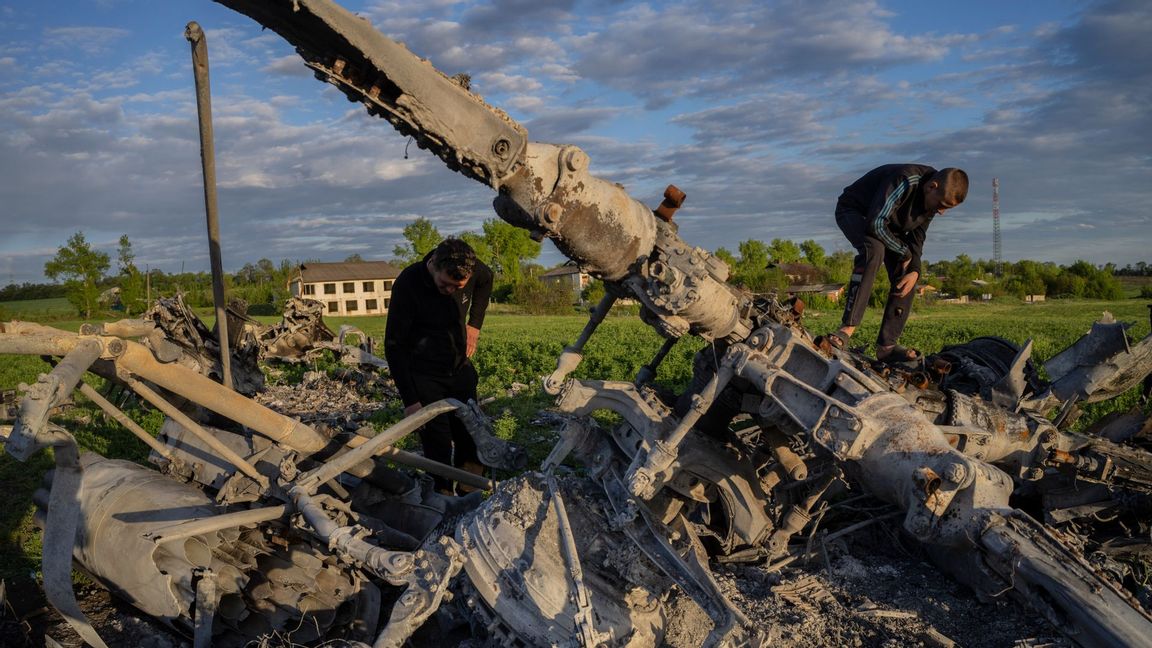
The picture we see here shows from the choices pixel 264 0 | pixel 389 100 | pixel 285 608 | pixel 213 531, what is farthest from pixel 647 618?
pixel 264 0

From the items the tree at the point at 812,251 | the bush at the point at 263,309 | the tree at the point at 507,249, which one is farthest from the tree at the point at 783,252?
the bush at the point at 263,309

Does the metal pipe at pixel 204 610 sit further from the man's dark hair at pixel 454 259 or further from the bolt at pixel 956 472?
the bolt at pixel 956 472

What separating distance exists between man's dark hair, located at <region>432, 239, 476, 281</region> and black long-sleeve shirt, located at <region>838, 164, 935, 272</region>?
10.8ft

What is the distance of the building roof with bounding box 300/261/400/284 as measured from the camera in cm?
7806

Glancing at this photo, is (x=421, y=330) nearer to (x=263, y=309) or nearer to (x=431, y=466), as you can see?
(x=431, y=466)

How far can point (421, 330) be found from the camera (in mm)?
6773

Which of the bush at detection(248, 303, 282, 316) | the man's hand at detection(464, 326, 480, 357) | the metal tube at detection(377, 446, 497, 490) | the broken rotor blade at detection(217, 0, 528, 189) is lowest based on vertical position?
the bush at detection(248, 303, 282, 316)

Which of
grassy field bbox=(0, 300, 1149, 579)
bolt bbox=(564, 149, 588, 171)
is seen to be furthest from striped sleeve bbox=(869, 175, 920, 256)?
bolt bbox=(564, 149, 588, 171)

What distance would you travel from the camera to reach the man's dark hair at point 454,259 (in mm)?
6176

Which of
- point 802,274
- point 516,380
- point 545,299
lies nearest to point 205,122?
point 516,380

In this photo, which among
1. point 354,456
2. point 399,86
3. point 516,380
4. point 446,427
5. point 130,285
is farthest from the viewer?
point 130,285

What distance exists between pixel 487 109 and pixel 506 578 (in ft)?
7.45

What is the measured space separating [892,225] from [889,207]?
0.83ft

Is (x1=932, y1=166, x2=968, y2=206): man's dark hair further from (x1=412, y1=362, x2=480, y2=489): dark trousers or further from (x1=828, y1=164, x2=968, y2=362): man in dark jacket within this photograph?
(x1=412, y1=362, x2=480, y2=489): dark trousers
